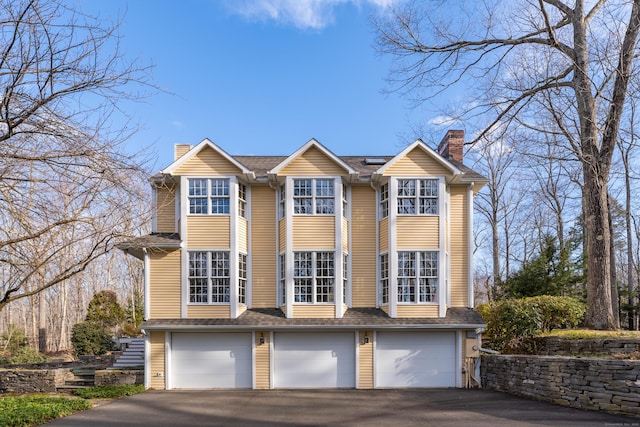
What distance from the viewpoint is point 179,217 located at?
14492 mm

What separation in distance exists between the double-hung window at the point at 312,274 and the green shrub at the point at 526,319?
18.9 feet

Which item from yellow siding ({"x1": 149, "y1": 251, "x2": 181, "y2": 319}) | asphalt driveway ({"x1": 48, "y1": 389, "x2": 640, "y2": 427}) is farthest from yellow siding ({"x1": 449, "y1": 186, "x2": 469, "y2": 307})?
yellow siding ({"x1": 149, "y1": 251, "x2": 181, "y2": 319})

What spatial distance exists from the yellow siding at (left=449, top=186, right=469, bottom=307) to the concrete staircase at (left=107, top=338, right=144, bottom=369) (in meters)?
11.4

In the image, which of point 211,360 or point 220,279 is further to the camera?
point 220,279

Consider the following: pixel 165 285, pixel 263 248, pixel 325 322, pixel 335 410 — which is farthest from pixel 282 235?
pixel 335 410

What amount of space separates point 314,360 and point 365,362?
1.71 m

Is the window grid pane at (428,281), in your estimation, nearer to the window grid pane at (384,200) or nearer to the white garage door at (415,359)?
the white garage door at (415,359)

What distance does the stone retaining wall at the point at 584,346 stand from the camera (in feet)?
35.2

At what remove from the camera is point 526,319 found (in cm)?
1330

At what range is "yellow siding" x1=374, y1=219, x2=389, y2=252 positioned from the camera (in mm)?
14234

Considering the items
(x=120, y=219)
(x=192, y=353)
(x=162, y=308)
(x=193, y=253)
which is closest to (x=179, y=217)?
(x=193, y=253)

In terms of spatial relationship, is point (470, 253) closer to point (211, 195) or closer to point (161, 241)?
point (211, 195)

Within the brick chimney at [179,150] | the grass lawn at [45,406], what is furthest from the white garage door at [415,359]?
the brick chimney at [179,150]

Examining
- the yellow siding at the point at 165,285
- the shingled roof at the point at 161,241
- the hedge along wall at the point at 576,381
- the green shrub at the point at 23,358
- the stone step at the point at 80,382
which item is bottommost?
the green shrub at the point at 23,358
